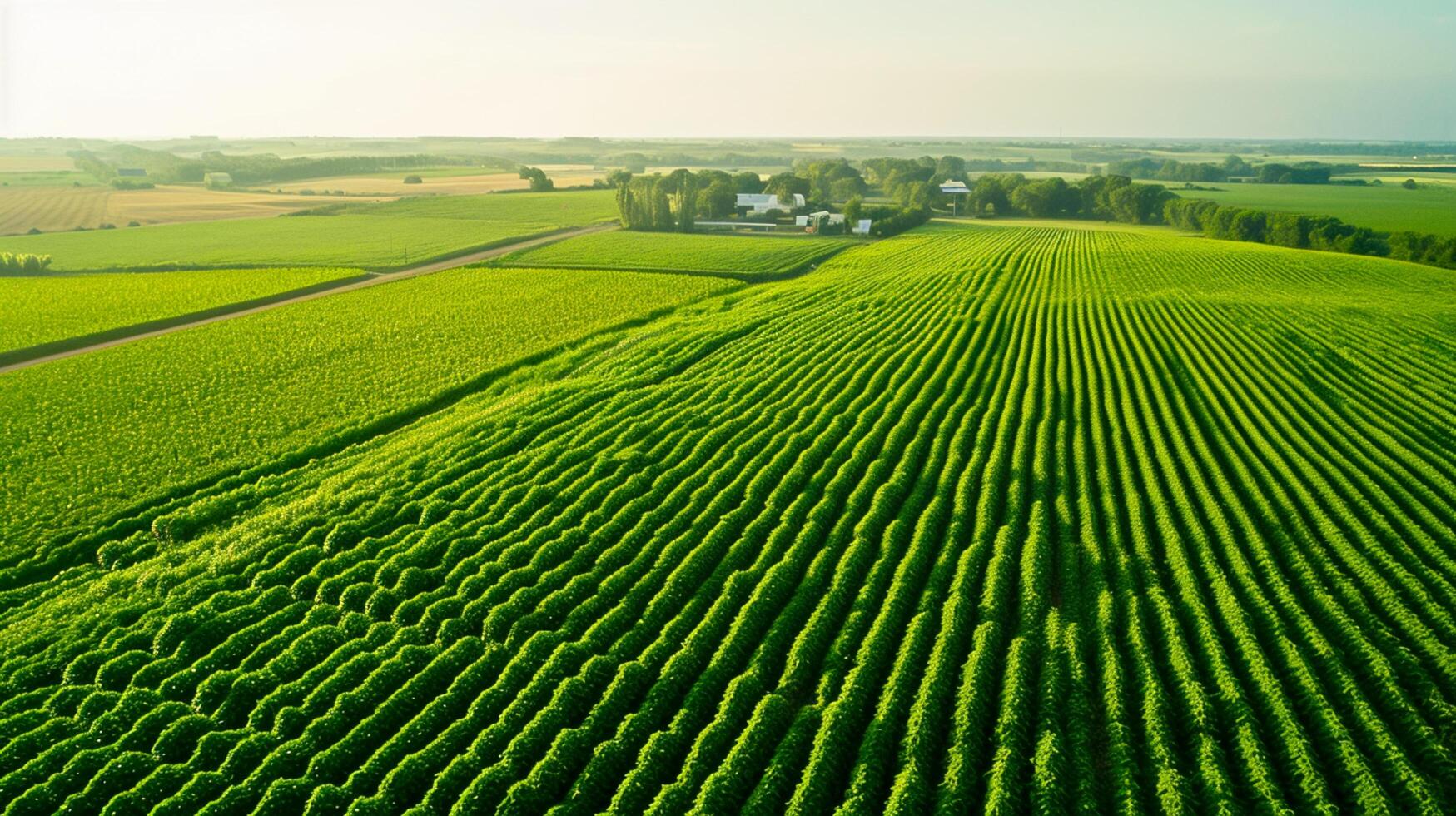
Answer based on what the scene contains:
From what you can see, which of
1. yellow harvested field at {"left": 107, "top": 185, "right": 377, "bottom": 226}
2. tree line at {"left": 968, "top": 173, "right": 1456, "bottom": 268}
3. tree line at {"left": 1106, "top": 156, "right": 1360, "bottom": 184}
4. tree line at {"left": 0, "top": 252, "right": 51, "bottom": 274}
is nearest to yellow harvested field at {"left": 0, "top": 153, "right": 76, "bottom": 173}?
yellow harvested field at {"left": 107, "top": 185, "right": 377, "bottom": 226}

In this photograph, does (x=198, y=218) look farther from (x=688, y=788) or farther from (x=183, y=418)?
(x=688, y=788)

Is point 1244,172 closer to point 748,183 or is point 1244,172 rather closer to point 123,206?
point 748,183

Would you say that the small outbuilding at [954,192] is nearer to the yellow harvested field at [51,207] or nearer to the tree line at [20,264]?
the tree line at [20,264]

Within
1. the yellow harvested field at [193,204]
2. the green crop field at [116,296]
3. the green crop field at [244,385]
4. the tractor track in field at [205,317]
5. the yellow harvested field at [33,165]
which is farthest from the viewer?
the yellow harvested field at [33,165]

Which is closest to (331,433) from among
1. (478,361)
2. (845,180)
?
(478,361)

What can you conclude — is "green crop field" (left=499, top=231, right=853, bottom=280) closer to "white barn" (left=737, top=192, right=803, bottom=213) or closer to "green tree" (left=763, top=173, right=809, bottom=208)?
"white barn" (left=737, top=192, right=803, bottom=213)

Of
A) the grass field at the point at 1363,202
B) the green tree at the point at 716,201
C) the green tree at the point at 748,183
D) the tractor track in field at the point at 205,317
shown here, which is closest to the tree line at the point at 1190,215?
the grass field at the point at 1363,202
